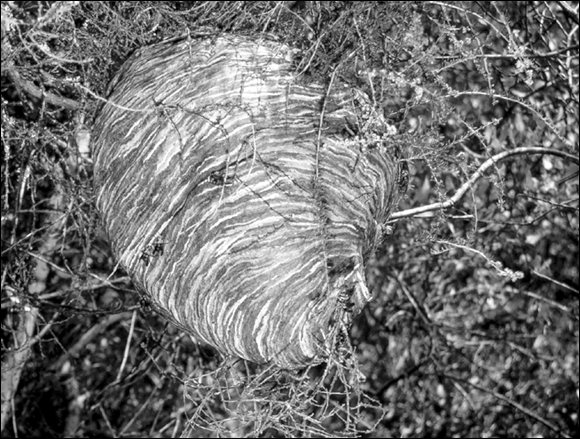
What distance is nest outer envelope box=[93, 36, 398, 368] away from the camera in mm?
2389

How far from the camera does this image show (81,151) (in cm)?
348

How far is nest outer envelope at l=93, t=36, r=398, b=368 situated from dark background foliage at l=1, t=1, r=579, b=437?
117mm

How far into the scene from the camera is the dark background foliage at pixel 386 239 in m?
2.70

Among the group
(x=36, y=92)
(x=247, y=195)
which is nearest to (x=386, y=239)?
(x=247, y=195)

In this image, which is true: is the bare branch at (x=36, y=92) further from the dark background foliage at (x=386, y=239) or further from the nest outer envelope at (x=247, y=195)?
the nest outer envelope at (x=247, y=195)

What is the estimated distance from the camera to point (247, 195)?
95.1 inches

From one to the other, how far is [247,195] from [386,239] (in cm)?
74

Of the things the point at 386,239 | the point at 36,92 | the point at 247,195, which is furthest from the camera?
the point at 386,239

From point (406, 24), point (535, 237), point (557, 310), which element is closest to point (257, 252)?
point (406, 24)

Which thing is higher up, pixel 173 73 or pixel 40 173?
pixel 173 73

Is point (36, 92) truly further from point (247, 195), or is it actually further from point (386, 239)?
point (386, 239)

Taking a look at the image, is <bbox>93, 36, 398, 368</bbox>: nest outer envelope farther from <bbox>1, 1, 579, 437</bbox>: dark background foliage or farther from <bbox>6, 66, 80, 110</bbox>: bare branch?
<bbox>6, 66, 80, 110</bbox>: bare branch

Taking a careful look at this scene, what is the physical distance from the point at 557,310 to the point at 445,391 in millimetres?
680

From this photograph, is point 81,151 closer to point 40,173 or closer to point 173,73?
point 40,173
